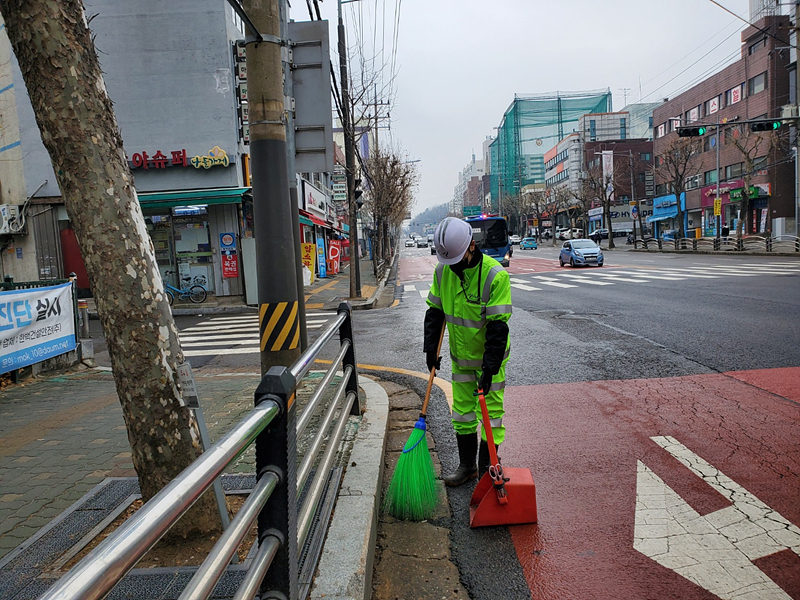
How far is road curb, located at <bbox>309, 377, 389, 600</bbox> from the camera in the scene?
267 cm

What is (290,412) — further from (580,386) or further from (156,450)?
(580,386)

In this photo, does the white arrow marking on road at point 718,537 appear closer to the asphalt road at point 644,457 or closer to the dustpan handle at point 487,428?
the asphalt road at point 644,457

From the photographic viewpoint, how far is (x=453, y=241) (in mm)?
3824

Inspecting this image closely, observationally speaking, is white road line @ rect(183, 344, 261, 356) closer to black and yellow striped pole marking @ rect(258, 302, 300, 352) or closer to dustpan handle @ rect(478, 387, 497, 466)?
black and yellow striped pole marking @ rect(258, 302, 300, 352)

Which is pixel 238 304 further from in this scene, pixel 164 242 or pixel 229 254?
pixel 164 242

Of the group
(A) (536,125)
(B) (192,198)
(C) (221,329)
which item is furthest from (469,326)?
(A) (536,125)

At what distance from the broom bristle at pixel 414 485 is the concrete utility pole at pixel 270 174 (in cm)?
157

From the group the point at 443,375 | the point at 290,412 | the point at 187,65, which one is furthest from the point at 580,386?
the point at 187,65

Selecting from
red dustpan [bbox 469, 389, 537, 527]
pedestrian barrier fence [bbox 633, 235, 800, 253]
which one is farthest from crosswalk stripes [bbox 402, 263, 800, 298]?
red dustpan [bbox 469, 389, 537, 527]

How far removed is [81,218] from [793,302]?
43.0ft

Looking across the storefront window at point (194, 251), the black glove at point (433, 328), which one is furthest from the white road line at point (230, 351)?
the storefront window at point (194, 251)

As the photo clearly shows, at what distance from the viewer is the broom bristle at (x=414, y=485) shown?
12.4 ft

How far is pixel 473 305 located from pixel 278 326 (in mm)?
1670

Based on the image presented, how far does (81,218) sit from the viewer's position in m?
2.87
